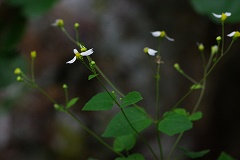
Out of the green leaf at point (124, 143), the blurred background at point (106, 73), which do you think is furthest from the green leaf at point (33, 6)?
the green leaf at point (124, 143)

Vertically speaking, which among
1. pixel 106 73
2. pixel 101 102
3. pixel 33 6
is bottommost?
pixel 106 73

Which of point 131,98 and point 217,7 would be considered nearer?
point 131,98

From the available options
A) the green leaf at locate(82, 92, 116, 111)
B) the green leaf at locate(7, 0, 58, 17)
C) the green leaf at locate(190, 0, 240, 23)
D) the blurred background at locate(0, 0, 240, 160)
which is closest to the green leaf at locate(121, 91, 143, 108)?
the green leaf at locate(82, 92, 116, 111)

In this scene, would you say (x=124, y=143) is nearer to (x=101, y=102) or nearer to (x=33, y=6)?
(x=101, y=102)

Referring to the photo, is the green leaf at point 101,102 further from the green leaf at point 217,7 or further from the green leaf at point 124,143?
the green leaf at point 217,7

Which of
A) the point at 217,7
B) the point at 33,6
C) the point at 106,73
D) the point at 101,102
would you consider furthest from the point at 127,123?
the point at 106,73

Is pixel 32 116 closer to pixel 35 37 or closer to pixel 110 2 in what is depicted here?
pixel 35 37
